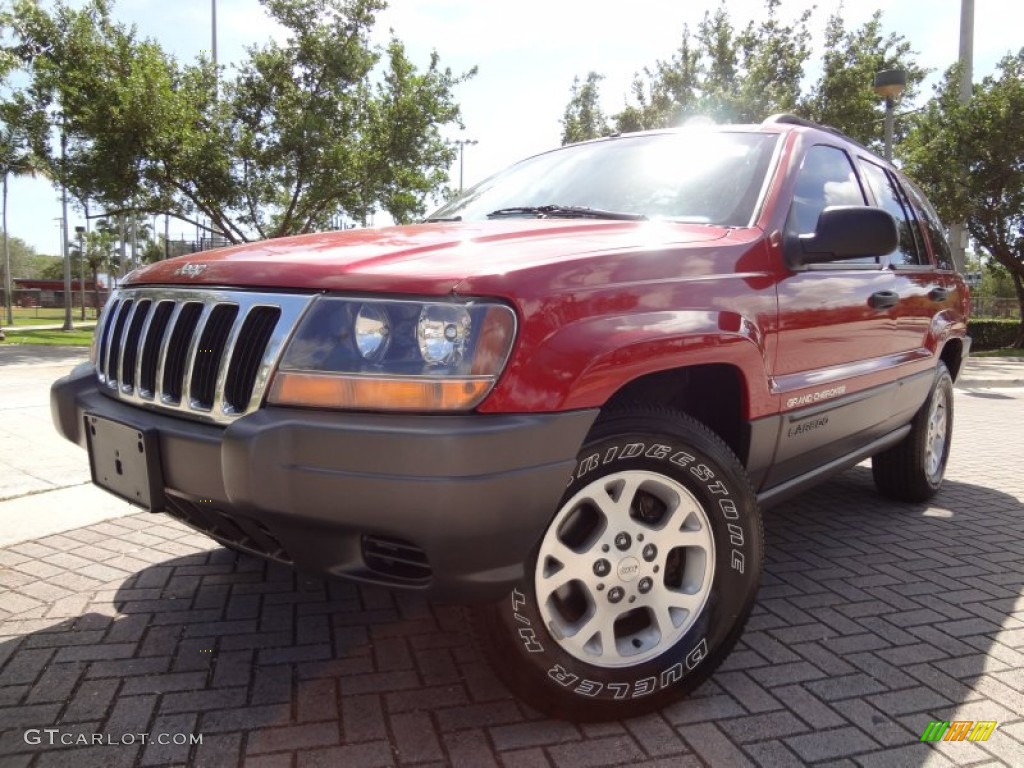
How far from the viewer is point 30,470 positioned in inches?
187

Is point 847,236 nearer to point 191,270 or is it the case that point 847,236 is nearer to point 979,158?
point 191,270

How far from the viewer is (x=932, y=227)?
4.68 m

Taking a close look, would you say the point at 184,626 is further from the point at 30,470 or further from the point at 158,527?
the point at 30,470

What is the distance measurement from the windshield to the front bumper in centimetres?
128

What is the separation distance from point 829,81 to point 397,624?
67.4 ft

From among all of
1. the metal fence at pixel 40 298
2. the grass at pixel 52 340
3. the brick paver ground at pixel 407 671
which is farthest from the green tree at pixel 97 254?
the brick paver ground at pixel 407 671

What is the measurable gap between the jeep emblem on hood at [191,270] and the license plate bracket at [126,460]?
1.60 feet

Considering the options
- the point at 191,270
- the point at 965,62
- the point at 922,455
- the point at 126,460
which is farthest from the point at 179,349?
the point at 965,62

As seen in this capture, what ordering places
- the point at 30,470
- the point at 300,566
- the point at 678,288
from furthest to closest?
the point at 30,470
the point at 678,288
the point at 300,566

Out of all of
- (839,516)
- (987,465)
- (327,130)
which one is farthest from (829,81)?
(839,516)

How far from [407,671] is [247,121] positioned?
16999mm

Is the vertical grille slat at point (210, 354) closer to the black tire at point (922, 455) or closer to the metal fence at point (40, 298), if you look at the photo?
the black tire at point (922, 455)

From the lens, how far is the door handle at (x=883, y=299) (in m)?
3.32

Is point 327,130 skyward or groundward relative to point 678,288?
skyward
